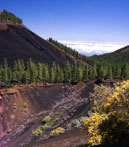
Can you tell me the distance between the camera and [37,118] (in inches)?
1475

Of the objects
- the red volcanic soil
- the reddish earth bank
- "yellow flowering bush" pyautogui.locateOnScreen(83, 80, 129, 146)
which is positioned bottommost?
the reddish earth bank

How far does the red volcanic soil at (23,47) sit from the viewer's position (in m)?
66.8

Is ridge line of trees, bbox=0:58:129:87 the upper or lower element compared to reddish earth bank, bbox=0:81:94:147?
upper

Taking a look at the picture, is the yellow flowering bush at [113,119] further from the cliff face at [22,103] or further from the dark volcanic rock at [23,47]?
the dark volcanic rock at [23,47]

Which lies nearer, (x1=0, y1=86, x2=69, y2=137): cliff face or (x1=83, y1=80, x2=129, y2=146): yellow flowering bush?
(x1=83, y1=80, x2=129, y2=146): yellow flowering bush

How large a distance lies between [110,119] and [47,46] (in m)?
84.4

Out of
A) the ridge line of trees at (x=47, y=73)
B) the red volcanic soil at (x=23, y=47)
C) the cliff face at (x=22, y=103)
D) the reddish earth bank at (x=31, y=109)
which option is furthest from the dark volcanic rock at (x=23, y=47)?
the reddish earth bank at (x=31, y=109)

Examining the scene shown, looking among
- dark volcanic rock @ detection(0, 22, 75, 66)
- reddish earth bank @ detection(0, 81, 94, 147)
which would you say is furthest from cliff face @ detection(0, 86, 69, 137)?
dark volcanic rock @ detection(0, 22, 75, 66)

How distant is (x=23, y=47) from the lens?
243 ft

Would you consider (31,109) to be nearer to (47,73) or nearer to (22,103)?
(22,103)

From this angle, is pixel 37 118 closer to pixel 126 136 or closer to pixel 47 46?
pixel 126 136

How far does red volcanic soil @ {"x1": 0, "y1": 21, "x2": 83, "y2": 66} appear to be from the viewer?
219 ft

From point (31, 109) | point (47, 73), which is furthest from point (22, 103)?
point (47, 73)

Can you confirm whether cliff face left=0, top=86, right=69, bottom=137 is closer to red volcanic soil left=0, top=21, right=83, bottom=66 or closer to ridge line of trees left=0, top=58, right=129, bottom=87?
ridge line of trees left=0, top=58, right=129, bottom=87
